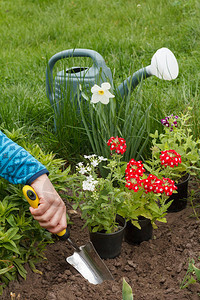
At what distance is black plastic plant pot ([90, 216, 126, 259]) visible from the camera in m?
1.84

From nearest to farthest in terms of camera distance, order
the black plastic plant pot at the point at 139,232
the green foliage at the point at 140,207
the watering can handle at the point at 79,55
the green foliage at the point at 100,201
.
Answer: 1. the green foliage at the point at 100,201
2. the green foliage at the point at 140,207
3. the black plastic plant pot at the point at 139,232
4. the watering can handle at the point at 79,55

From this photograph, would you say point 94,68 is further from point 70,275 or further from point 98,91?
point 70,275

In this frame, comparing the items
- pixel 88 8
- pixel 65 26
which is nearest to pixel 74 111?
pixel 65 26

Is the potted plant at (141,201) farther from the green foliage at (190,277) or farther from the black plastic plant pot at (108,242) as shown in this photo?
the green foliage at (190,277)

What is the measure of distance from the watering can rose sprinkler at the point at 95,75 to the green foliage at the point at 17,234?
698 millimetres

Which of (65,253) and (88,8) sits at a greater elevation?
(88,8)

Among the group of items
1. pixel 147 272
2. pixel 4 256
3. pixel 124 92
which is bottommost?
pixel 147 272

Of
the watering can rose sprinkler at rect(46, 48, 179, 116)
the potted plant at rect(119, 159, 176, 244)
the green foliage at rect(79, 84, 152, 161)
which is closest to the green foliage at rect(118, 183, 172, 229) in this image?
the potted plant at rect(119, 159, 176, 244)

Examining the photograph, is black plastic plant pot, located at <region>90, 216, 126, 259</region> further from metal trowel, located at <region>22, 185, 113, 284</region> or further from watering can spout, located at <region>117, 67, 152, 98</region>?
watering can spout, located at <region>117, 67, 152, 98</region>

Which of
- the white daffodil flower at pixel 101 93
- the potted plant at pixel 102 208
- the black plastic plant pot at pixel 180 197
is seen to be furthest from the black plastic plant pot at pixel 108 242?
the white daffodil flower at pixel 101 93

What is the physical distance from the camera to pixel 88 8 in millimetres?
5801

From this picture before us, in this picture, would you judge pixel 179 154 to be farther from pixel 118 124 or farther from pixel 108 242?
pixel 108 242

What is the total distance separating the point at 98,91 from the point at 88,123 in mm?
557

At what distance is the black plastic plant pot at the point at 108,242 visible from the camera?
1845 millimetres
